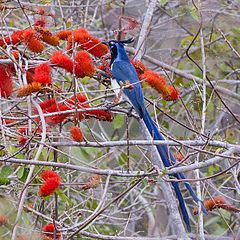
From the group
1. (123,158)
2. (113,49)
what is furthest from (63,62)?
(123,158)

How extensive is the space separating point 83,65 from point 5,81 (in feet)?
0.95

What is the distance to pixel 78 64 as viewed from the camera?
2582 mm

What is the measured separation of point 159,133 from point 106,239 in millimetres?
596

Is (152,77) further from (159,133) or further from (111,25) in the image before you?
(111,25)

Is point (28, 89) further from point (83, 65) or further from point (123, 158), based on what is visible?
point (123, 158)

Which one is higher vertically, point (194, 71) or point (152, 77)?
point (152, 77)

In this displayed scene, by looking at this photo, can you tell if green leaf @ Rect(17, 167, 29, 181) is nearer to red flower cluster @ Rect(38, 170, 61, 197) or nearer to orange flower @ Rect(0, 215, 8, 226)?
red flower cluster @ Rect(38, 170, 61, 197)

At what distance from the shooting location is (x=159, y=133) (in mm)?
2998

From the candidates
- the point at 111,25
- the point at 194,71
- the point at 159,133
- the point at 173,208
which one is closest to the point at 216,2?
the point at 194,71

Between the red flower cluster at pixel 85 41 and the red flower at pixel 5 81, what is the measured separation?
281 mm

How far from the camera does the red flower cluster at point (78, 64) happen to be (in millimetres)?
2580

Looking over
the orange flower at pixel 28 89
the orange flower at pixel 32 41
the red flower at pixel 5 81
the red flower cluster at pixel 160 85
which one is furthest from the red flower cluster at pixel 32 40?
the red flower cluster at pixel 160 85

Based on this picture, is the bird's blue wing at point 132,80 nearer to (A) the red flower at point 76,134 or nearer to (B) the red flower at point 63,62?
(B) the red flower at point 63,62

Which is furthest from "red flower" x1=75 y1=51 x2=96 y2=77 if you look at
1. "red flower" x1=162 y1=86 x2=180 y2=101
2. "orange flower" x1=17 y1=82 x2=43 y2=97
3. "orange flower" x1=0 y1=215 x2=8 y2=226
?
"orange flower" x1=0 y1=215 x2=8 y2=226
